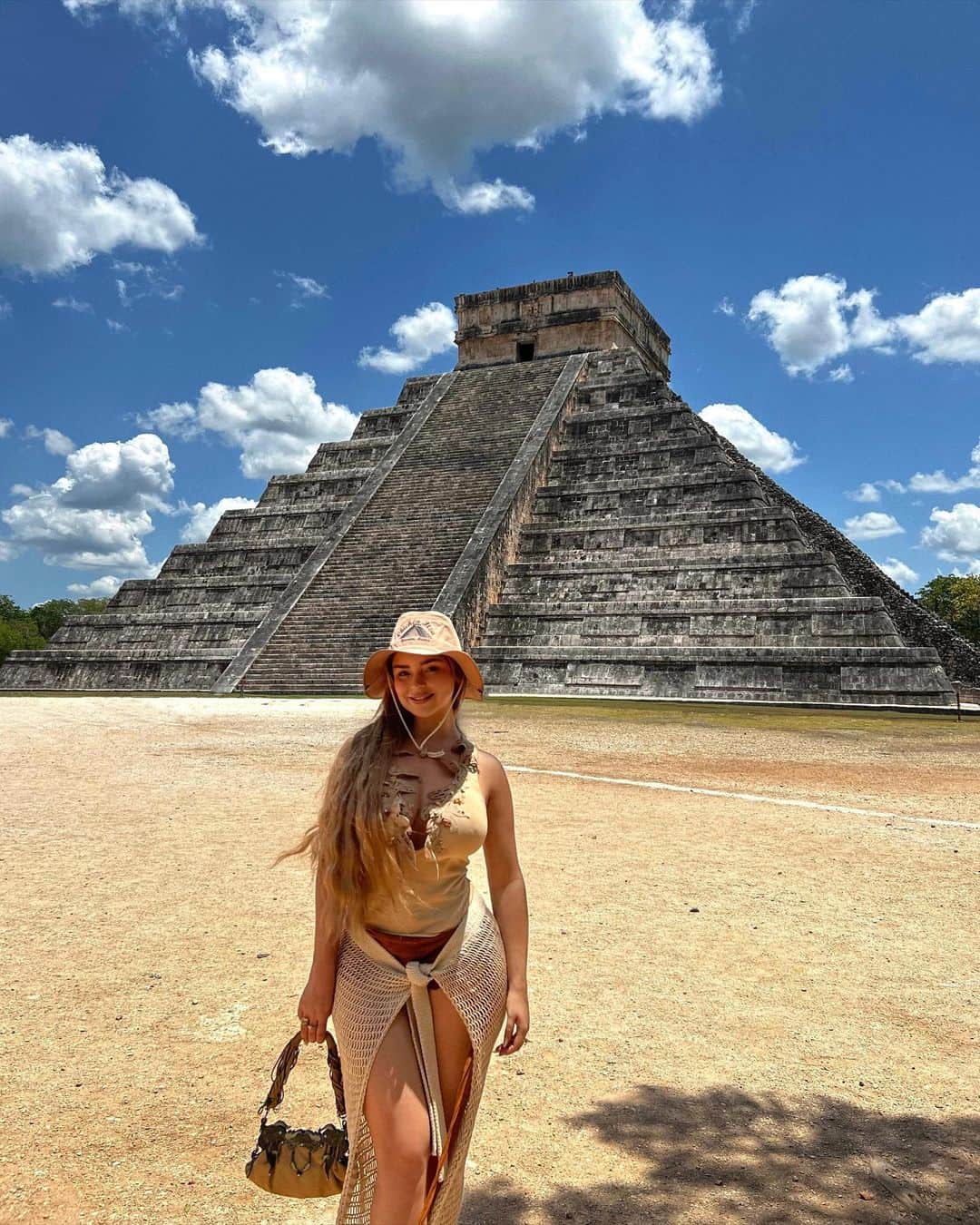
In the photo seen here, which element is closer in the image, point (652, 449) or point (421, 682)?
point (421, 682)

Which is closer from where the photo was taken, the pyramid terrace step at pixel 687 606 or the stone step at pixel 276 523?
the pyramid terrace step at pixel 687 606

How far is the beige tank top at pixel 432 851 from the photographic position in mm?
1995

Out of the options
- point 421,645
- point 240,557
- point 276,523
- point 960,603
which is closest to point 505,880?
point 421,645

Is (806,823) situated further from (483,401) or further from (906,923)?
(483,401)

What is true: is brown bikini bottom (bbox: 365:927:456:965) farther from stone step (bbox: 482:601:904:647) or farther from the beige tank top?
stone step (bbox: 482:601:904:647)

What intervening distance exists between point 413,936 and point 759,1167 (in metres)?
1.28

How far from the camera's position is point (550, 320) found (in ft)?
88.1

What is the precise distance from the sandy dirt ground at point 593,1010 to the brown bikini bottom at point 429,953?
0.50m

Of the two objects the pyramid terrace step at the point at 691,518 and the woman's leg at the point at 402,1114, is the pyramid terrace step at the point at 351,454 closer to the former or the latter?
the pyramid terrace step at the point at 691,518

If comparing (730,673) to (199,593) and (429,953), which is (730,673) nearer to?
(199,593)

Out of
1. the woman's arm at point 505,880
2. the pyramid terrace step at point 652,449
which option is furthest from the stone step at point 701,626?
the woman's arm at point 505,880

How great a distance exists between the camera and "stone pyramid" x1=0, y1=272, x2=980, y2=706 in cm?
1609

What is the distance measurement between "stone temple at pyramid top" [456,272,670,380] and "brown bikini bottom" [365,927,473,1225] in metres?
25.7

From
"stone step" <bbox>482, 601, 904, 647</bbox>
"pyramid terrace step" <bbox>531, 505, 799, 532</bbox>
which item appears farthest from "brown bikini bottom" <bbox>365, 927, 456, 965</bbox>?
"pyramid terrace step" <bbox>531, 505, 799, 532</bbox>
